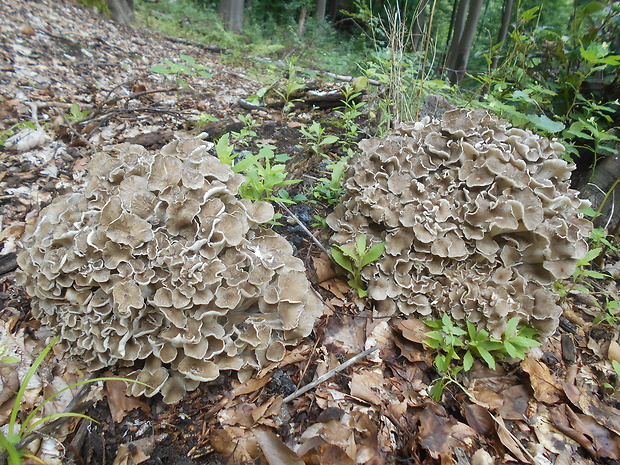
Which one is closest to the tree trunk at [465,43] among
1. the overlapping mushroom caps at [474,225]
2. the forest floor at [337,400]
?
the overlapping mushroom caps at [474,225]

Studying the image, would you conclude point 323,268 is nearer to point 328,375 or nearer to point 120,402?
point 328,375

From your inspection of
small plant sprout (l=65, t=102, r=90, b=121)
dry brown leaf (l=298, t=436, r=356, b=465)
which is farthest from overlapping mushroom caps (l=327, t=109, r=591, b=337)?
small plant sprout (l=65, t=102, r=90, b=121)

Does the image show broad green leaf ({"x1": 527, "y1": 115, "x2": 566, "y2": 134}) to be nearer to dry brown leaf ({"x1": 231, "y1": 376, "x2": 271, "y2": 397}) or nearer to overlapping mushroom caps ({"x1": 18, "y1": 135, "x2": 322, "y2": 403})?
overlapping mushroom caps ({"x1": 18, "y1": 135, "x2": 322, "y2": 403})

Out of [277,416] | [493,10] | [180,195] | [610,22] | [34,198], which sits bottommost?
[277,416]

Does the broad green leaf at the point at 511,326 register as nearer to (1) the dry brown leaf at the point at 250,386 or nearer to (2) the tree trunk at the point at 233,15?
(1) the dry brown leaf at the point at 250,386

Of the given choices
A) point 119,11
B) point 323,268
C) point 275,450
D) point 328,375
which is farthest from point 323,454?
point 119,11

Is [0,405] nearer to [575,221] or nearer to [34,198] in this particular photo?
[34,198]

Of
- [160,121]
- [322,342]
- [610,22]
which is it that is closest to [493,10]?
[610,22]
